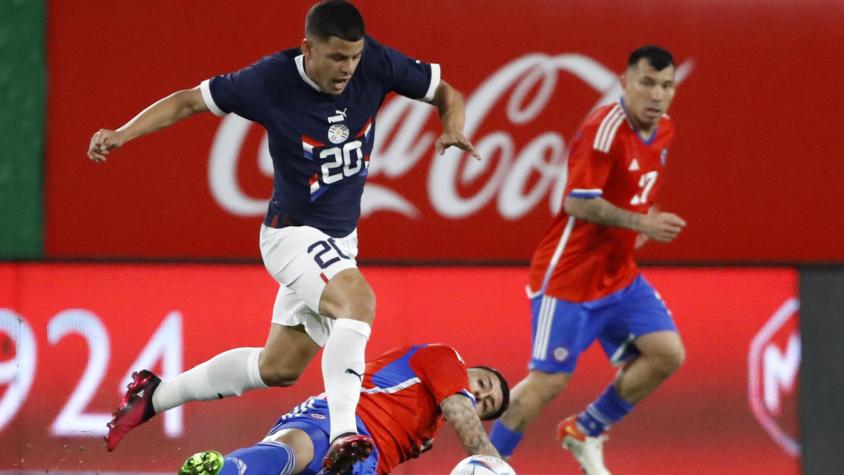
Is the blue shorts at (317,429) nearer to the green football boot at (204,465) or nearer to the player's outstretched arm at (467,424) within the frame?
the player's outstretched arm at (467,424)

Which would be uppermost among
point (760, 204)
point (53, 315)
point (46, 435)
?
point (760, 204)

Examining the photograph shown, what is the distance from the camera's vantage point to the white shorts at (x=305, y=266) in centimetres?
534

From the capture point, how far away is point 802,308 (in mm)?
7645

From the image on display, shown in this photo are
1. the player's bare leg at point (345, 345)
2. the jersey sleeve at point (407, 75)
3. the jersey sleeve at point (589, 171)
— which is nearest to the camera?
the player's bare leg at point (345, 345)

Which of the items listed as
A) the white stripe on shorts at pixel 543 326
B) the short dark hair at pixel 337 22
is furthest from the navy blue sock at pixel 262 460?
the white stripe on shorts at pixel 543 326

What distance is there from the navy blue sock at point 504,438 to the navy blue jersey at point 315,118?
1.65m

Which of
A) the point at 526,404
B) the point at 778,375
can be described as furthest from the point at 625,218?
the point at 778,375

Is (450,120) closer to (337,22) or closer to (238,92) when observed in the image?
(337,22)

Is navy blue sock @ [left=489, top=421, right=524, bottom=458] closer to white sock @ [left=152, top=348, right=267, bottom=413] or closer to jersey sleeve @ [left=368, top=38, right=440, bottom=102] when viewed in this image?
white sock @ [left=152, top=348, right=267, bottom=413]

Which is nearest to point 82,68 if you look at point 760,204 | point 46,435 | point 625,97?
point 46,435

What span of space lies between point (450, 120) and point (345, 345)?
3.16ft

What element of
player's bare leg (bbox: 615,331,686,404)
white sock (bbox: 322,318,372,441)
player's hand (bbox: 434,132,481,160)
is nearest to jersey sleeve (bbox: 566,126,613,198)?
player's bare leg (bbox: 615,331,686,404)

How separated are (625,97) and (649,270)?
49.4 inches

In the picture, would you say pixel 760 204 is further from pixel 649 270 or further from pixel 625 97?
pixel 625 97
